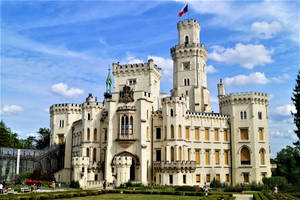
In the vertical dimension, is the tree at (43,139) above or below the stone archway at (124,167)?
above

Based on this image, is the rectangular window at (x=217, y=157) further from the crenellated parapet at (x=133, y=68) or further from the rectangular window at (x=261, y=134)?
the crenellated parapet at (x=133, y=68)

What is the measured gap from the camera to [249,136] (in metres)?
58.4

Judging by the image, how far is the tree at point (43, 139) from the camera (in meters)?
94.2

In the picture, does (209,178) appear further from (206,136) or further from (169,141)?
(169,141)

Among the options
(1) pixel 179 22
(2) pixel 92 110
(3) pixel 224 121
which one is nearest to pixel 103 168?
(2) pixel 92 110

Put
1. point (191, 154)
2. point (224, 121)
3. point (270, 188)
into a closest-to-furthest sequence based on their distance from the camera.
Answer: point (270, 188)
point (191, 154)
point (224, 121)

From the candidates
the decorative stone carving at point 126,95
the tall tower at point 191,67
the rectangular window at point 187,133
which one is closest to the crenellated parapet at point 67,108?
the decorative stone carving at point 126,95

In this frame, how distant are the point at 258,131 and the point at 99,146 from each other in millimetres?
31339

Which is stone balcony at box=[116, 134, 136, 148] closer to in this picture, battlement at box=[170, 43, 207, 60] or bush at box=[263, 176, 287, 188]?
battlement at box=[170, 43, 207, 60]

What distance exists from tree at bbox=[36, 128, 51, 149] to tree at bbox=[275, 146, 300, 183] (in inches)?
2640

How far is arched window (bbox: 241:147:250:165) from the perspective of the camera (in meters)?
58.0

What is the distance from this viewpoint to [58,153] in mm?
70250

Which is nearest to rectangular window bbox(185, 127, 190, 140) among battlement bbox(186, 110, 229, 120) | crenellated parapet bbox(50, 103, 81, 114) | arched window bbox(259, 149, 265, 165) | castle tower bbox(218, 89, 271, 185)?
battlement bbox(186, 110, 229, 120)

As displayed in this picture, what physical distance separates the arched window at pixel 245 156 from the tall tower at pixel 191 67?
11708 millimetres
